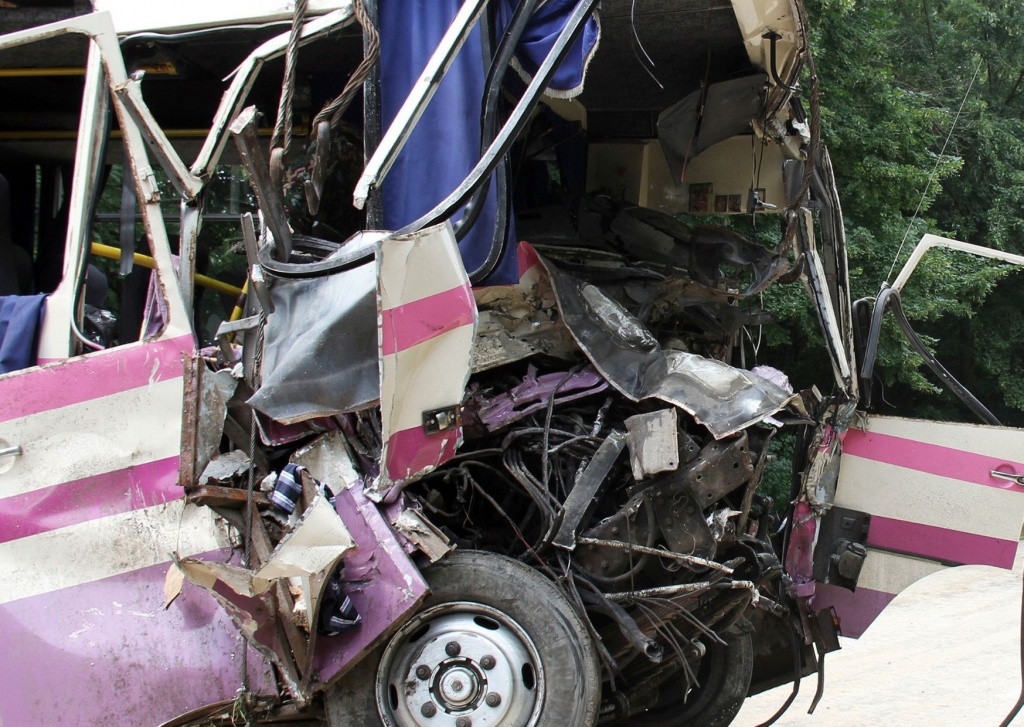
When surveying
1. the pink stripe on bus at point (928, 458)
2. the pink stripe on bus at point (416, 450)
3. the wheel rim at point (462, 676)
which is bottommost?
the wheel rim at point (462, 676)

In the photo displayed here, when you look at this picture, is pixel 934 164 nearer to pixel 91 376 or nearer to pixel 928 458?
pixel 928 458

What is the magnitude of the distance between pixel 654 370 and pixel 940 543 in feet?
5.01

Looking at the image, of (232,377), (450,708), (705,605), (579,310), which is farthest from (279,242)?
(705,605)

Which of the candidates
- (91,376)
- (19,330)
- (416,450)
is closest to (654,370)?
(416,450)

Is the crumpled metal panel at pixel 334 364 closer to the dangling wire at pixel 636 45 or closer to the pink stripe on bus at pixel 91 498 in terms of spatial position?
the pink stripe on bus at pixel 91 498

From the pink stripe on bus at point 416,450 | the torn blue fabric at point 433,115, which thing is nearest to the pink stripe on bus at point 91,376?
the pink stripe on bus at point 416,450

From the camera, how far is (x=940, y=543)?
438 cm

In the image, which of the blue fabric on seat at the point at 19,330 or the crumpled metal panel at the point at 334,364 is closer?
the crumpled metal panel at the point at 334,364

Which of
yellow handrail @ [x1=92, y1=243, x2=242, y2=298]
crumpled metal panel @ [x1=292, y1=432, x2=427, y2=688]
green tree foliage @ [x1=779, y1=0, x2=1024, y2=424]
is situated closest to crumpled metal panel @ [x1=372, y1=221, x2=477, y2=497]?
crumpled metal panel @ [x1=292, y1=432, x2=427, y2=688]

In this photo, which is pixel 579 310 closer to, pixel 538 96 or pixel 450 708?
pixel 538 96

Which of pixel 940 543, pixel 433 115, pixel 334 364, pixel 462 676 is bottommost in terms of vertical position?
pixel 940 543

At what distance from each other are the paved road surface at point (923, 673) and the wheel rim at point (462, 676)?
256cm

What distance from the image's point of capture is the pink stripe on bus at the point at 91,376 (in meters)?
3.33

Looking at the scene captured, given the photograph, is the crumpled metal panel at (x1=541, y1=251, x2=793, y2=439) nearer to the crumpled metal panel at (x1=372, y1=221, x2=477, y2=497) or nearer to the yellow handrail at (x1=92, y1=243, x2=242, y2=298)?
the crumpled metal panel at (x1=372, y1=221, x2=477, y2=497)
